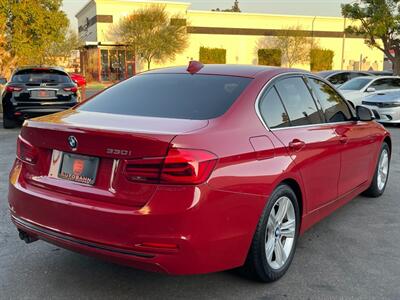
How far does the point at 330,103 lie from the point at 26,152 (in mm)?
2816

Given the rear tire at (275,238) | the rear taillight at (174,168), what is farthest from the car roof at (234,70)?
the rear taillight at (174,168)

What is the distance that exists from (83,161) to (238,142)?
39.4 inches

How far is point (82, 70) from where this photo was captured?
5166 cm

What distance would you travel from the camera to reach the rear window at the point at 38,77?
11.5m

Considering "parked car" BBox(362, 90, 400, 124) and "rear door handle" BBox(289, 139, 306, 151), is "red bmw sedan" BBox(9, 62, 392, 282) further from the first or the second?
"parked car" BBox(362, 90, 400, 124)

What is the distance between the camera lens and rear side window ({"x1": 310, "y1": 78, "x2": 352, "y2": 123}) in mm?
4496

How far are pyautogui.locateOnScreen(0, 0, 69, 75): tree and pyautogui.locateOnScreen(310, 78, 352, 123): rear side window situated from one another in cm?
1634

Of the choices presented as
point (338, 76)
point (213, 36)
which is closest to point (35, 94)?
point (338, 76)

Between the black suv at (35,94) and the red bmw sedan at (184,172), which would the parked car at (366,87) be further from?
the red bmw sedan at (184,172)

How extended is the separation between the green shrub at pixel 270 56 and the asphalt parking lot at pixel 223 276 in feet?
178

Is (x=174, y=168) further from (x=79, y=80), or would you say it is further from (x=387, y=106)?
(x=79, y=80)

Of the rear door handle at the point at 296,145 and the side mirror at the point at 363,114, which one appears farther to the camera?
the side mirror at the point at 363,114

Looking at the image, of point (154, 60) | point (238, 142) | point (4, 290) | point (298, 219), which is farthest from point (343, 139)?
point (154, 60)

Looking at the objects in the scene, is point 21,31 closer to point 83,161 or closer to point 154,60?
point 83,161
